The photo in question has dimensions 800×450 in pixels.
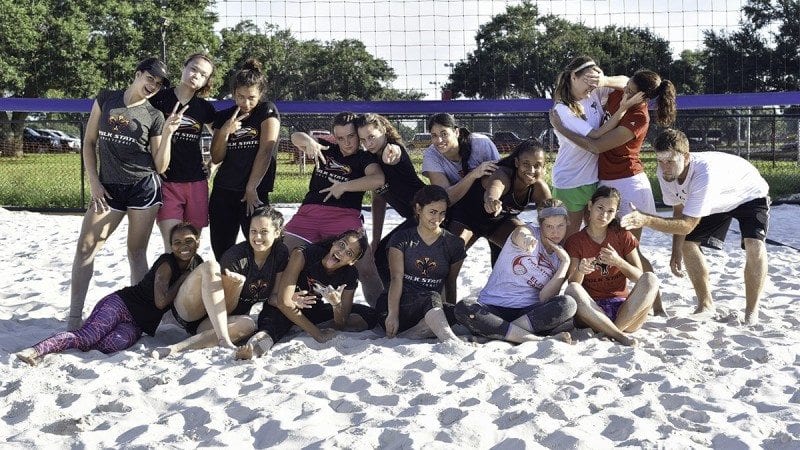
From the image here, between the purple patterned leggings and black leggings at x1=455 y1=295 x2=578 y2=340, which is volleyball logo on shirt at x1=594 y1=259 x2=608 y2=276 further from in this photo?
the purple patterned leggings

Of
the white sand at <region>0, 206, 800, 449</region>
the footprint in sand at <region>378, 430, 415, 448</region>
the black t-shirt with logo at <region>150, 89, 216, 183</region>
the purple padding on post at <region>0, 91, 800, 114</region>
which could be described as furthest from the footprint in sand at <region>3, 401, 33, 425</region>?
the purple padding on post at <region>0, 91, 800, 114</region>

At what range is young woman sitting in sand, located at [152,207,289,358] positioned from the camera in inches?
154

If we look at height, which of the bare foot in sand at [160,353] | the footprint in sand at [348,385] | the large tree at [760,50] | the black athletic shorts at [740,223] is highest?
the large tree at [760,50]

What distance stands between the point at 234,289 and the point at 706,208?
2.35m

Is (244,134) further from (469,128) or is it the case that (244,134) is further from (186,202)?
(469,128)

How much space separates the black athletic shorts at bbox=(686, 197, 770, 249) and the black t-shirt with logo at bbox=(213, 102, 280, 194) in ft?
7.56

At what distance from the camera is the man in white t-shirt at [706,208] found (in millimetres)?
4273

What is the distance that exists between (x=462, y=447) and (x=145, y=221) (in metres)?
2.26

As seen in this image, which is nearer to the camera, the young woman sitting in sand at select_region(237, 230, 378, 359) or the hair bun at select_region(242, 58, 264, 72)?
the young woman sitting in sand at select_region(237, 230, 378, 359)

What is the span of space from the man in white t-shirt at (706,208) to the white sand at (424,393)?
0.24 meters

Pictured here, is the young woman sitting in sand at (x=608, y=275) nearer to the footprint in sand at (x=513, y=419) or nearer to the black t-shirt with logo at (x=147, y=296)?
the footprint in sand at (x=513, y=419)

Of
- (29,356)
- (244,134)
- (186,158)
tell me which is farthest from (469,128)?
(29,356)

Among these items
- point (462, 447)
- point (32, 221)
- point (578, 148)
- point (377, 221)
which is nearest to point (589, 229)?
point (578, 148)

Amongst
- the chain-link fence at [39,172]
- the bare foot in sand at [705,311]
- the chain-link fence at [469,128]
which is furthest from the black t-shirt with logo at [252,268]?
the chain-link fence at [39,172]
